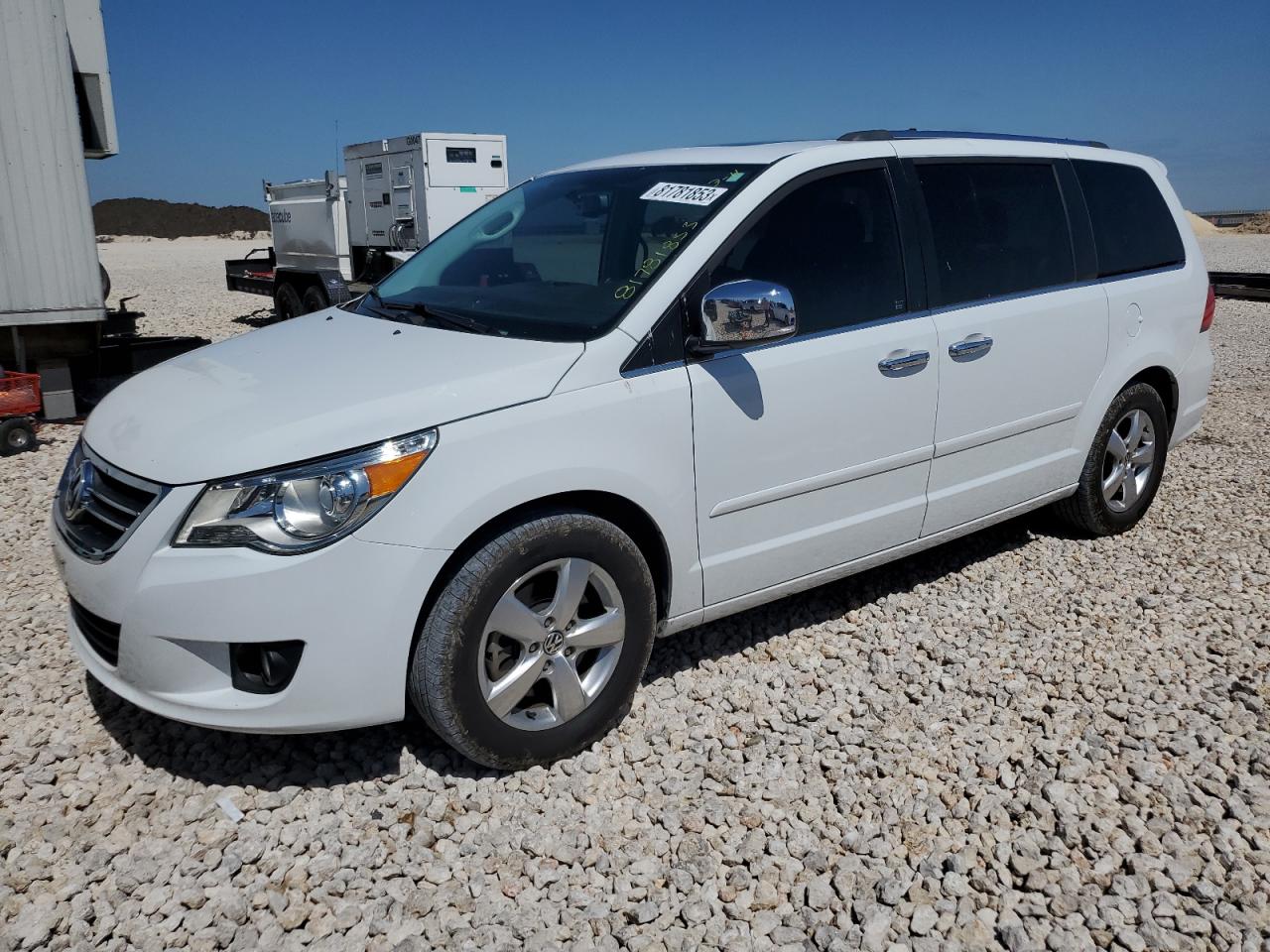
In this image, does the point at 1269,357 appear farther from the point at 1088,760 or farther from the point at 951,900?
the point at 951,900

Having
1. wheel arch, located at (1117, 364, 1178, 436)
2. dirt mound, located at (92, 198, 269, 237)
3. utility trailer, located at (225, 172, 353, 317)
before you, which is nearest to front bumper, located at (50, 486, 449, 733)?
wheel arch, located at (1117, 364, 1178, 436)

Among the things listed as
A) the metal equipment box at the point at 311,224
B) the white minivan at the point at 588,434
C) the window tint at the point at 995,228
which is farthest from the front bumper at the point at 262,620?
the metal equipment box at the point at 311,224

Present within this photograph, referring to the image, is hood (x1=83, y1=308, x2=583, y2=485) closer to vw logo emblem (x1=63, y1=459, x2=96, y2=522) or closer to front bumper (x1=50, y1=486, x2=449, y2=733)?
vw logo emblem (x1=63, y1=459, x2=96, y2=522)

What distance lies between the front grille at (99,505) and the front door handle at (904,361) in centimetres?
245

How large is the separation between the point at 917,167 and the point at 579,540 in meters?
2.17

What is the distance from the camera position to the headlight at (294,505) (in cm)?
276

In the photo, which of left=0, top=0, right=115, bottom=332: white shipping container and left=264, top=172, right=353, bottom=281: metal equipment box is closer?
left=0, top=0, right=115, bottom=332: white shipping container

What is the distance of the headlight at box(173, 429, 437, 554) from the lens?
108 inches

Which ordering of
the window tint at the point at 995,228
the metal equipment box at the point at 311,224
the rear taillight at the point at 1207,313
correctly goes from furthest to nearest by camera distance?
1. the metal equipment box at the point at 311,224
2. the rear taillight at the point at 1207,313
3. the window tint at the point at 995,228

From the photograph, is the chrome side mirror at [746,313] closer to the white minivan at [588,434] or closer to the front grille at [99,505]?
the white minivan at [588,434]

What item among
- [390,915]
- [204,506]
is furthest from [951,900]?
[204,506]

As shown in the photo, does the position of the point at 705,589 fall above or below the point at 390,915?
above

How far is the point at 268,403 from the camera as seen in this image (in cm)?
303

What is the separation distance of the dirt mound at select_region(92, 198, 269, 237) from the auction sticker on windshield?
8107cm
